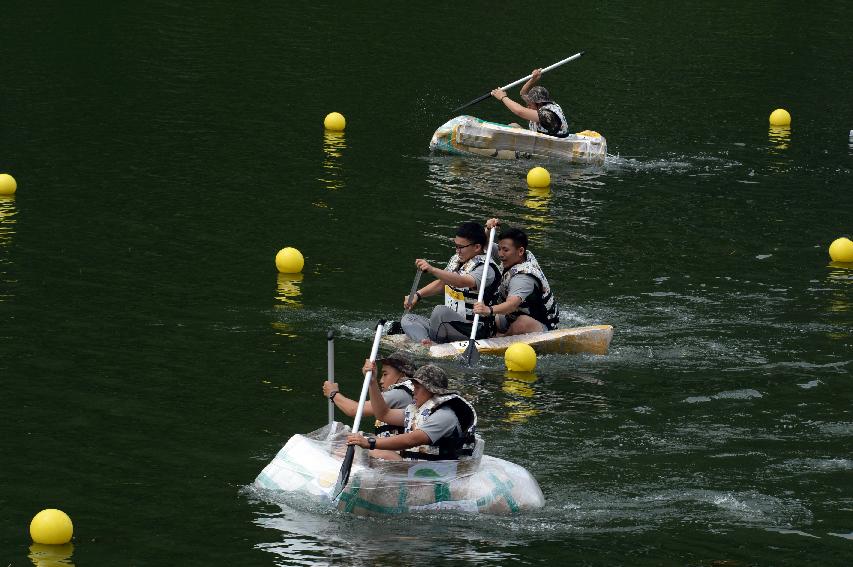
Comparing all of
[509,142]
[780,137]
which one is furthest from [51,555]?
[780,137]

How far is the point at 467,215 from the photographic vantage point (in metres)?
25.3

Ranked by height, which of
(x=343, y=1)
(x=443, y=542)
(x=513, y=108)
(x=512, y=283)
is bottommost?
(x=443, y=542)

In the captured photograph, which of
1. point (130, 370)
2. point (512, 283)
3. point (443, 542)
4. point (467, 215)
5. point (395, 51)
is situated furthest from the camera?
point (395, 51)

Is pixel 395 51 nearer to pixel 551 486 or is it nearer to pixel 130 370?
pixel 130 370

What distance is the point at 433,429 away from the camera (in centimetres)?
1379

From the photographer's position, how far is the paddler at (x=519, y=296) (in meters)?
18.7

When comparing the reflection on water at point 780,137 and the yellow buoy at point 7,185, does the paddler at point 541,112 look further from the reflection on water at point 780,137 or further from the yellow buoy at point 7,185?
the yellow buoy at point 7,185

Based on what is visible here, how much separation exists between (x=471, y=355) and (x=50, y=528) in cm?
664

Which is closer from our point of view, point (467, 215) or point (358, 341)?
point (358, 341)

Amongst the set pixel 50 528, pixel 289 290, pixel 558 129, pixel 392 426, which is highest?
pixel 558 129

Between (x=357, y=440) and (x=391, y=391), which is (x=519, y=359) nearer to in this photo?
(x=391, y=391)

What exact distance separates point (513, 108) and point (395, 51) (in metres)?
10.2

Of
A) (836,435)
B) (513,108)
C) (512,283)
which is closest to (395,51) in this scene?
(513,108)

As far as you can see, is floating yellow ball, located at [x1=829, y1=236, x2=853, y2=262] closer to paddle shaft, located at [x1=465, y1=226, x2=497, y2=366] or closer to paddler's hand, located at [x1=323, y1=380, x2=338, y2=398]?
paddle shaft, located at [x1=465, y1=226, x2=497, y2=366]
